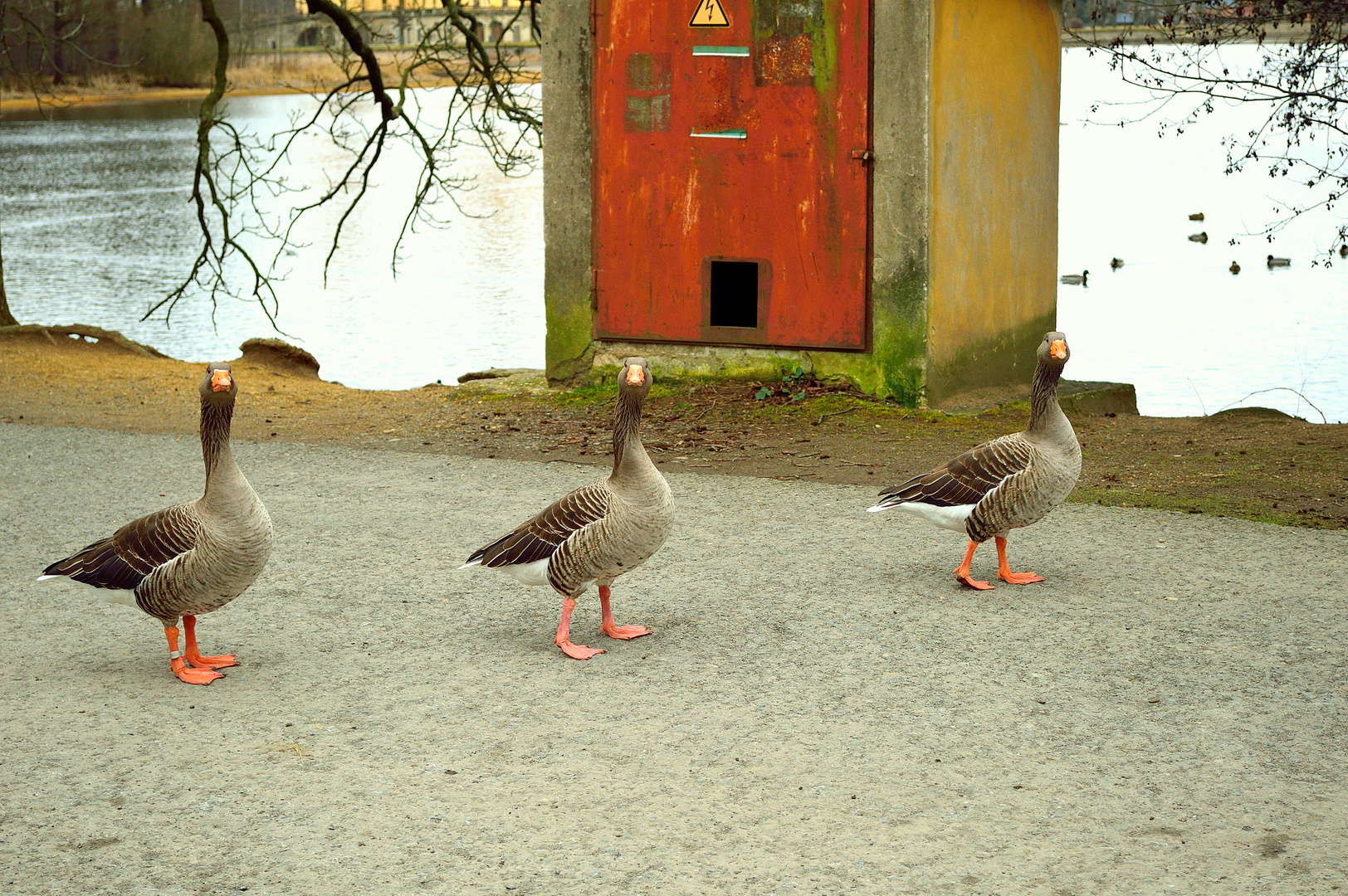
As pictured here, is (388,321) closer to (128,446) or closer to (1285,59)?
(128,446)

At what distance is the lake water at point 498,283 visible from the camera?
19.4 metres

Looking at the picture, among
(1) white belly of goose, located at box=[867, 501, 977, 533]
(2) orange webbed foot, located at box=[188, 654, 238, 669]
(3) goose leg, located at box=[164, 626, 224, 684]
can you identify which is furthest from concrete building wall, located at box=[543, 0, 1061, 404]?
(3) goose leg, located at box=[164, 626, 224, 684]

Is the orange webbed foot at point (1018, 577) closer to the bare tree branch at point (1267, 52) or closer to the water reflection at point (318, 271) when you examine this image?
the bare tree branch at point (1267, 52)

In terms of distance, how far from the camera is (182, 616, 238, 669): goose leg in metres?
5.81

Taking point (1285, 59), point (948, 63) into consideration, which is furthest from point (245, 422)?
point (1285, 59)

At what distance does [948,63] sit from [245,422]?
662cm

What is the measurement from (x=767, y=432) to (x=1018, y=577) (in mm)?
3988

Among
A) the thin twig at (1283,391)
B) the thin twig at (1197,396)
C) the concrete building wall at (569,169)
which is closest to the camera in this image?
the concrete building wall at (569,169)

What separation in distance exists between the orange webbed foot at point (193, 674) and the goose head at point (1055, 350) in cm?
404

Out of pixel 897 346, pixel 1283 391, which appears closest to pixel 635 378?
pixel 897 346

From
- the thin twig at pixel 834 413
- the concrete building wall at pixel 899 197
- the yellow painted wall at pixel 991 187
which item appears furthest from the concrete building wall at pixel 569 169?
the yellow painted wall at pixel 991 187

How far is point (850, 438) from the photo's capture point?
10.5 metres

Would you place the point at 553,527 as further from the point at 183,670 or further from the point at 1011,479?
the point at 1011,479

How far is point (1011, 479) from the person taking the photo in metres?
6.53
